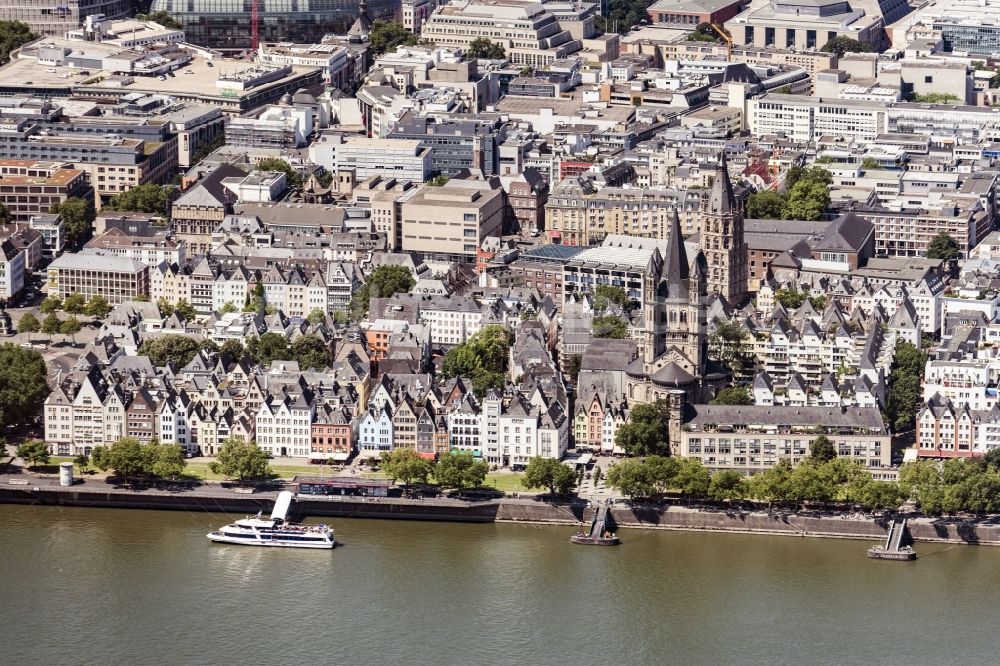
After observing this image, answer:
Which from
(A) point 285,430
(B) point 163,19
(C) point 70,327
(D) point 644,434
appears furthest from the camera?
(B) point 163,19

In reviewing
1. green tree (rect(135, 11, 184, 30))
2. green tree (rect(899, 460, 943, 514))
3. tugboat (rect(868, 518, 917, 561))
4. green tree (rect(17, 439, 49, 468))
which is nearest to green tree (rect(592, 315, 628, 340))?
green tree (rect(899, 460, 943, 514))

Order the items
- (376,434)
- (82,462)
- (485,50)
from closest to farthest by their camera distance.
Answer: (82,462), (376,434), (485,50)

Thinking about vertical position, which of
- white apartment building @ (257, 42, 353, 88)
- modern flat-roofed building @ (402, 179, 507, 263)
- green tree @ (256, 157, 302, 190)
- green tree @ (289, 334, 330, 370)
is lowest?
green tree @ (289, 334, 330, 370)

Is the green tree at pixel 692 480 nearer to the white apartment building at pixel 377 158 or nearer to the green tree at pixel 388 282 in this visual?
the green tree at pixel 388 282

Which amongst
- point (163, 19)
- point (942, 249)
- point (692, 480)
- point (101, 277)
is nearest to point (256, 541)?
point (692, 480)

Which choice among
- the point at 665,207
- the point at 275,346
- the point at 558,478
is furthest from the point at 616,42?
the point at 558,478

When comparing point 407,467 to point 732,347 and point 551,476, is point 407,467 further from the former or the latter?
point 732,347

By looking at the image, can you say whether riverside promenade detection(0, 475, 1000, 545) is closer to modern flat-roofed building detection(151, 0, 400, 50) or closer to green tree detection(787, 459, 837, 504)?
green tree detection(787, 459, 837, 504)
